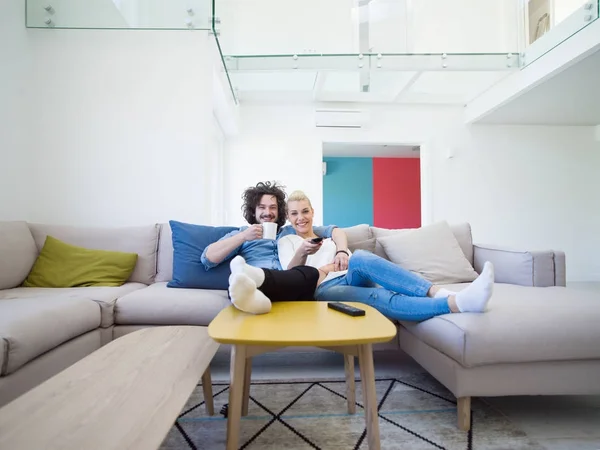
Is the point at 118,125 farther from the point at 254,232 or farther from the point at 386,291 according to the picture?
the point at 386,291

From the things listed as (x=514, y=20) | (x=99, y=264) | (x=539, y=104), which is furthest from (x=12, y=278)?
(x=539, y=104)

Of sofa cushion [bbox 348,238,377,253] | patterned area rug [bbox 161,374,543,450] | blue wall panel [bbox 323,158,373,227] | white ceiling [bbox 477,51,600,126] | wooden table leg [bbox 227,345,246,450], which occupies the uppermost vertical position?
white ceiling [bbox 477,51,600,126]

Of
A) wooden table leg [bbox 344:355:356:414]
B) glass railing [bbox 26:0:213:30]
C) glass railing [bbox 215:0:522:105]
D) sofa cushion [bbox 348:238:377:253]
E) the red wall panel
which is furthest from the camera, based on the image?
the red wall panel

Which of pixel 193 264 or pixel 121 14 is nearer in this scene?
pixel 193 264

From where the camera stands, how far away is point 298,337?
0.95 metres

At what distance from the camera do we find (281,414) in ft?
4.56

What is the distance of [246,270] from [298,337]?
42 centimetres

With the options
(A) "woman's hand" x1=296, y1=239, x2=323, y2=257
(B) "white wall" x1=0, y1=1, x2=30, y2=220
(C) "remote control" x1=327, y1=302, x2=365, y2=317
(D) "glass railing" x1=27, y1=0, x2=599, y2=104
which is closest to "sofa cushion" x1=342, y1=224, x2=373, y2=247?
(A) "woman's hand" x1=296, y1=239, x2=323, y2=257

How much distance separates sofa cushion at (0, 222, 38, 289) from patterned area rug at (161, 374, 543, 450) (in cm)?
131

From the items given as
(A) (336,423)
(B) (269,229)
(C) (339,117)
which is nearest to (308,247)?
(B) (269,229)

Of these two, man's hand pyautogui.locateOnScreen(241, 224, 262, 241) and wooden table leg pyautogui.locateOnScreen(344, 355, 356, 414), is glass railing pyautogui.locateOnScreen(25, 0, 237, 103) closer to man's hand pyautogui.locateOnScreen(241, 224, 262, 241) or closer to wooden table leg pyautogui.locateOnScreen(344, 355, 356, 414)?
man's hand pyautogui.locateOnScreen(241, 224, 262, 241)

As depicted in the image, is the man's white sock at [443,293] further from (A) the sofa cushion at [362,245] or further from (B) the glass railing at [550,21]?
(B) the glass railing at [550,21]

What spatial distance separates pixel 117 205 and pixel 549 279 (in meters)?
2.98

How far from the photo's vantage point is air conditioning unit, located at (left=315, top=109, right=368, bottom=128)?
190 inches
